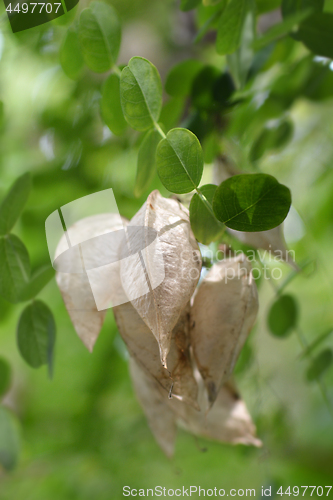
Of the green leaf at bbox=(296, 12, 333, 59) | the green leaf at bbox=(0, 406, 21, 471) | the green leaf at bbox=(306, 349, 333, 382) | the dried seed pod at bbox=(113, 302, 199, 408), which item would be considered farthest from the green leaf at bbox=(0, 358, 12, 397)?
the green leaf at bbox=(296, 12, 333, 59)

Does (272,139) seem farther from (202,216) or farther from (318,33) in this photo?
(202,216)

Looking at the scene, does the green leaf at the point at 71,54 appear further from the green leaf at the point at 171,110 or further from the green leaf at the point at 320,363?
the green leaf at the point at 320,363

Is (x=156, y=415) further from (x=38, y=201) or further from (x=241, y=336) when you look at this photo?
(x=38, y=201)

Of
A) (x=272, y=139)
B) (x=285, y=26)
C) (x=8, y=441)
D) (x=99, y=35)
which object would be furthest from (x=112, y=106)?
(x=8, y=441)

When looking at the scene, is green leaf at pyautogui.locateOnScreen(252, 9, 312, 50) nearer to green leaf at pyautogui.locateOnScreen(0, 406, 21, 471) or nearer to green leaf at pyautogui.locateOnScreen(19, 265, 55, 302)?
green leaf at pyautogui.locateOnScreen(19, 265, 55, 302)

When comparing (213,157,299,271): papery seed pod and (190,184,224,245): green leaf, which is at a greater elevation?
(190,184,224,245): green leaf

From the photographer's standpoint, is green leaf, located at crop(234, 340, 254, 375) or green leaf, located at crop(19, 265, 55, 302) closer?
green leaf, located at crop(19, 265, 55, 302)

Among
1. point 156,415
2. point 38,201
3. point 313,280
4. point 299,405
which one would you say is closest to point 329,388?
point 299,405
